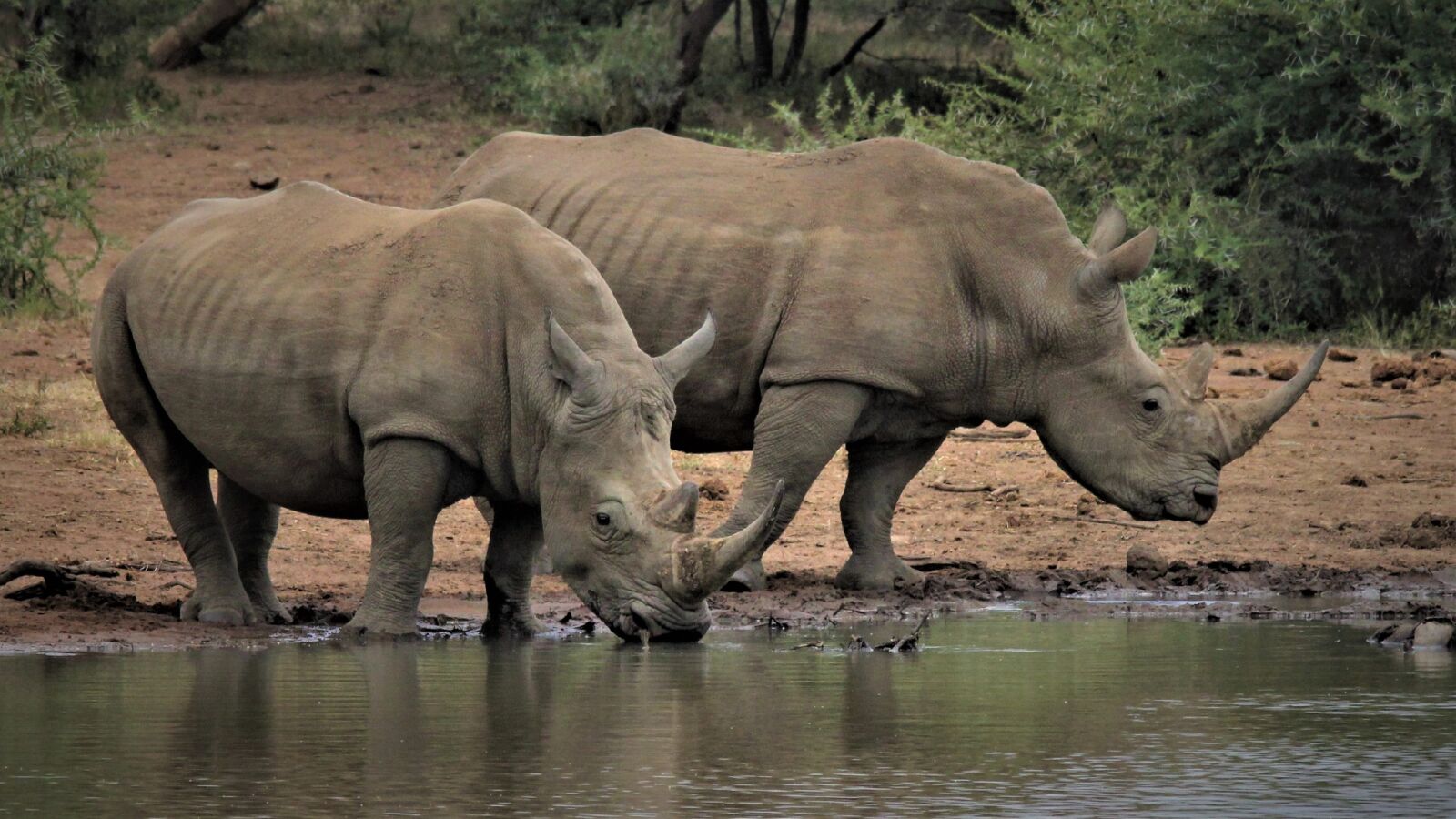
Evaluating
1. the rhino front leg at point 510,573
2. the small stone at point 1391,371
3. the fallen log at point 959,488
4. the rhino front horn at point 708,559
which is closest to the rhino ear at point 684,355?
the rhino front horn at point 708,559

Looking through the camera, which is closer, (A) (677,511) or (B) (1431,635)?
(A) (677,511)

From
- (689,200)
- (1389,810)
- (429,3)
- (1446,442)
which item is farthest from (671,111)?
(1389,810)

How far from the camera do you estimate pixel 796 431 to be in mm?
9273

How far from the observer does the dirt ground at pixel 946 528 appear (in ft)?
30.9

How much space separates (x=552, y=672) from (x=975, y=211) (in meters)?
3.10

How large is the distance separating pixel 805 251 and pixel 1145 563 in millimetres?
2206

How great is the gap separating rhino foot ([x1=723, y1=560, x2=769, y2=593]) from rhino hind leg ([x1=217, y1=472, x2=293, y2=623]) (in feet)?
5.92

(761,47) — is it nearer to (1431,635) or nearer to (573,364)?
(1431,635)

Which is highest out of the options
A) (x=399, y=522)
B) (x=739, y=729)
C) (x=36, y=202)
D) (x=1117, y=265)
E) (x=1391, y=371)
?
(x=36, y=202)

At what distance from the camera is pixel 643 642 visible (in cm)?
801

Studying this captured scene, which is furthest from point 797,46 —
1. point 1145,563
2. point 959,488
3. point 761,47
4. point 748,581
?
point 748,581

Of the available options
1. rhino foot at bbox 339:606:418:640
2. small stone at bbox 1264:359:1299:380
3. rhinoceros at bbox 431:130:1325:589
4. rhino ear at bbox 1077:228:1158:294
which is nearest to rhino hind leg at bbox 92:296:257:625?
rhino foot at bbox 339:606:418:640

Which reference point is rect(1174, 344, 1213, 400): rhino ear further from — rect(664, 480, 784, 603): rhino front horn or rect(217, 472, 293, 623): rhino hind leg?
rect(217, 472, 293, 623): rhino hind leg

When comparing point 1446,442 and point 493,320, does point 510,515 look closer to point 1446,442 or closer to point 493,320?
point 493,320
